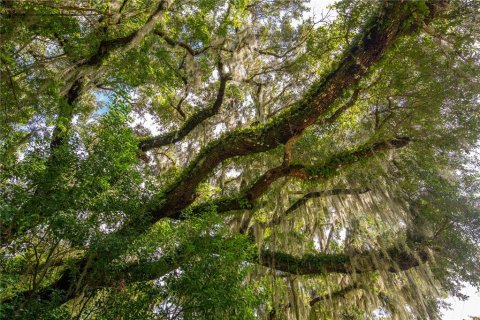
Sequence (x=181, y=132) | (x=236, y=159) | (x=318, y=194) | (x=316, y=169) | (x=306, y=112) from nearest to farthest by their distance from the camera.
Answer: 1. (x=306, y=112)
2. (x=316, y=169)
3. (x=236, y=159)
4. (x=318, y=194)
5. (x=181, y=132)

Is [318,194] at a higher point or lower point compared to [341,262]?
higher

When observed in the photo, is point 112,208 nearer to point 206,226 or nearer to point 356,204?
point 206,226

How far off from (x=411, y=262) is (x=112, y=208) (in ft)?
18.0

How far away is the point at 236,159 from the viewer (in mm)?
6383

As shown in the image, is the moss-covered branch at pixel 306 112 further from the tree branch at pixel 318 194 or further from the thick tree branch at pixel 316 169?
the tree branch at pixel 318 194

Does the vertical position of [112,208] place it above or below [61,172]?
below

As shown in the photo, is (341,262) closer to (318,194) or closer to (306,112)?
(318,194)

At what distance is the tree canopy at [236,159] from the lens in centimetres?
391

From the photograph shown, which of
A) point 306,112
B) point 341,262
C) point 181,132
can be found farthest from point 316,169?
point 181,132

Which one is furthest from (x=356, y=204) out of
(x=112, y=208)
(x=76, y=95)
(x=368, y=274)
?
(x=76, y=95)

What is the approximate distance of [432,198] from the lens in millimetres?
6074

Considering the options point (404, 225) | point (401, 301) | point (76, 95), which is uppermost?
point (76, 95)

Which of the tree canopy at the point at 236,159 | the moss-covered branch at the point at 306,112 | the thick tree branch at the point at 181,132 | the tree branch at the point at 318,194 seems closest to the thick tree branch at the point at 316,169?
the tree canopy at the point at 236,159

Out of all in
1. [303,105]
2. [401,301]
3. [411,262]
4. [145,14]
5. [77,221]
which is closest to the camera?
[77,221]
